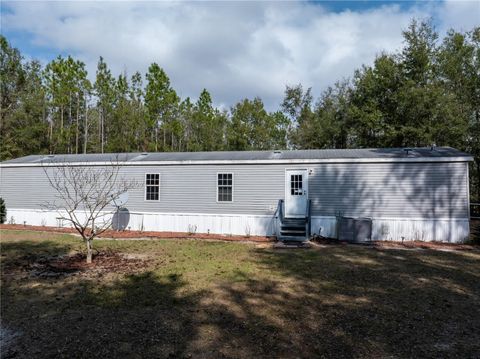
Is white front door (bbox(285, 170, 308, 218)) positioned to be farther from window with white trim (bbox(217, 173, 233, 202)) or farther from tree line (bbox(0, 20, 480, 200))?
tree line (bbox(0, 20, 480, 200))

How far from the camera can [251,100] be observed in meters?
36.2

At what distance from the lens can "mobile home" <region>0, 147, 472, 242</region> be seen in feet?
38.9

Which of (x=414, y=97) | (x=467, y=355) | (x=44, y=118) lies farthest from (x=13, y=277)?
(x=44, y=118)

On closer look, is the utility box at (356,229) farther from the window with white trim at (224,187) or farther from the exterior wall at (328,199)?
the window with white trim at (224,187)

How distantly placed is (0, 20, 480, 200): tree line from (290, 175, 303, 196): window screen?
42.3 ft

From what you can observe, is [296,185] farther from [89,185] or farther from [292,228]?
[89,185]

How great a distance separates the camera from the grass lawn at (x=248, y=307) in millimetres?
3957

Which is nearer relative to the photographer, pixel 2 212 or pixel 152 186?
pixel 152 186

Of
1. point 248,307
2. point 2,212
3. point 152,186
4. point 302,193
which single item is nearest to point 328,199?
point 302,193

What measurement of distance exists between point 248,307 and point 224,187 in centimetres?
865

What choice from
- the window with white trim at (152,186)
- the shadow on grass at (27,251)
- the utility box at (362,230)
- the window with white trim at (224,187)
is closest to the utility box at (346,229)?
the utility box at (362,230)

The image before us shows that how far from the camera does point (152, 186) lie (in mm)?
14555

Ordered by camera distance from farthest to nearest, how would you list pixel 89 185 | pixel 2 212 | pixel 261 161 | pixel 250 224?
pixel 2 212 → pixel 89 185 → pixel 250 224 → pixel 261 161

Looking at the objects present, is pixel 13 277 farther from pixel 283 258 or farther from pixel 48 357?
pixel 283 258
